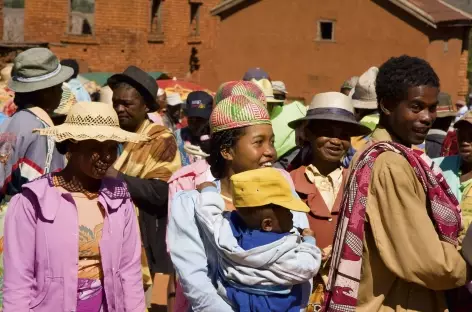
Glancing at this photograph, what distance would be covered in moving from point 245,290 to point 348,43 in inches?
1096

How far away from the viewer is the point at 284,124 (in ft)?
25.9

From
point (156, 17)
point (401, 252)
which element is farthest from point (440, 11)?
point (401, 252)

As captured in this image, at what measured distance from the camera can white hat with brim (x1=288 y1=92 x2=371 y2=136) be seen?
5.75 metres

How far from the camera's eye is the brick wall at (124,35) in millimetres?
29938

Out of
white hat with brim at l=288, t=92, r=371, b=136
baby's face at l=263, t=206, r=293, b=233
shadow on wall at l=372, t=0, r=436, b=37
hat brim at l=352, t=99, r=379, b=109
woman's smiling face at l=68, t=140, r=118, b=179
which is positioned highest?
shadow on wall at l=372, t=0, r=436, b=37

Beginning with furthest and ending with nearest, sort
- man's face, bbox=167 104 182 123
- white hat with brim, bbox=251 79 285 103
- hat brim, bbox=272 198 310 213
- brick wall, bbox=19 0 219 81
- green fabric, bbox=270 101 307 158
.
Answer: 1. brick wall, bbox=19 0 219 81
2. man's face, bbox=167 104 182 123
3. white hat with brim, bbox=251 79 285 103
4. green fabric, bbox=270 101 307 158
5. hat brim, bbox=272 198 310 213

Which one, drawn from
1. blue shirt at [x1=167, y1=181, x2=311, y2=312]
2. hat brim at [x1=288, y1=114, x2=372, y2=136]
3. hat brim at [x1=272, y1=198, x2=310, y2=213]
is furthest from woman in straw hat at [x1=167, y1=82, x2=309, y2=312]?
hat brim at [x1=288, y1=114, x2=372, y2=136]

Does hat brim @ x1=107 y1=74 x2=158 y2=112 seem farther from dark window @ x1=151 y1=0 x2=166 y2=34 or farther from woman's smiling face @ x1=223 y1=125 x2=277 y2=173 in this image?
dark window @ x1=151 y1=0 x2=166 y2=34

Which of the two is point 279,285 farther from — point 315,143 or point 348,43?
point 348,43

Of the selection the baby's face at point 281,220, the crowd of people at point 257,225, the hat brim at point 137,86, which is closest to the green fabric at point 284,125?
the hat brim at point 137,86

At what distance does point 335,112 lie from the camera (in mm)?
5789

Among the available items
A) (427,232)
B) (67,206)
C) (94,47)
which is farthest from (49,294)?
(94,47)

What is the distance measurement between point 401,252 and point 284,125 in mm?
4022

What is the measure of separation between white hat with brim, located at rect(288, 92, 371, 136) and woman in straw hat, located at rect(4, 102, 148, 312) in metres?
1.38
